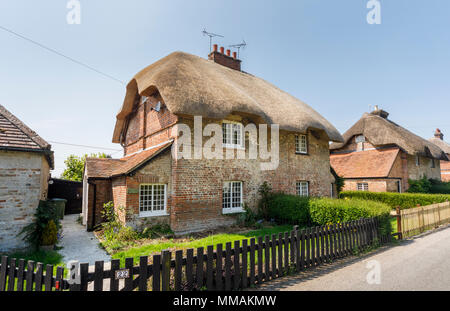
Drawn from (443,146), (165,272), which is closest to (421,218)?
(165,272)

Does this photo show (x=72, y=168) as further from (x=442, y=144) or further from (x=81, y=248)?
(x=442, y=144)

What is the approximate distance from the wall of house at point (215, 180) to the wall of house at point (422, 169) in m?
14.0

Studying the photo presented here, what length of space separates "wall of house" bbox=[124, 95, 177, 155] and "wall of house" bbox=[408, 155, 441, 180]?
71.9ft

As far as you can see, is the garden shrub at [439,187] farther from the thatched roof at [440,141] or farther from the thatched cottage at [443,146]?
the thatched cottage at [443,146]

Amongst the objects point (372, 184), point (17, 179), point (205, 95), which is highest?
point (205, 95)

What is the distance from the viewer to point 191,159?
9852 mm

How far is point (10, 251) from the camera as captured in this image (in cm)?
682

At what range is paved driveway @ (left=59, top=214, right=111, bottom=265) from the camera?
6.86 metres

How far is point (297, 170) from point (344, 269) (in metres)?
8.54

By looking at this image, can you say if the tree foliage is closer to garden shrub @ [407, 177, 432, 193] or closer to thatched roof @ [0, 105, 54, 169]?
thatched roof @ [0, 105, 54, 169]

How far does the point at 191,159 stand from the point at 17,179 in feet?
18.0

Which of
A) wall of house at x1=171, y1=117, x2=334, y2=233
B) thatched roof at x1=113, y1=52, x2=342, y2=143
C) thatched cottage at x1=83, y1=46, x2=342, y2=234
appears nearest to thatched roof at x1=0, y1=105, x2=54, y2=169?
thatched cottage at x1=83, y1=46, x2=342, y2=234

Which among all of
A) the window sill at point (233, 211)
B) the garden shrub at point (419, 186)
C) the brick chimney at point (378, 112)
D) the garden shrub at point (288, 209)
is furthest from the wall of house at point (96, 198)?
the brick chimney at point (378, 112)
